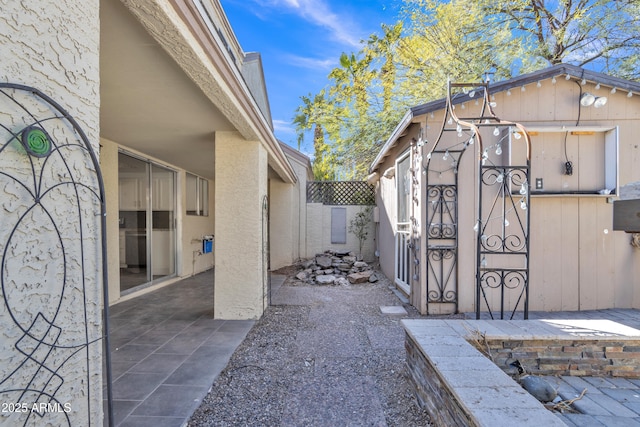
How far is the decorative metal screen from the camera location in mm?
9719

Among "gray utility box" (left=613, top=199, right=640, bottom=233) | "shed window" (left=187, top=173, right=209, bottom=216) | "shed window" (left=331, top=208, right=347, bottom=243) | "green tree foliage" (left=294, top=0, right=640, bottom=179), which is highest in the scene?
"green tree foliage" (left=294, top=0, right=640, bottom=179)

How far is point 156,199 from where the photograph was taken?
19.9 ft

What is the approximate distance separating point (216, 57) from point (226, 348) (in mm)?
2781

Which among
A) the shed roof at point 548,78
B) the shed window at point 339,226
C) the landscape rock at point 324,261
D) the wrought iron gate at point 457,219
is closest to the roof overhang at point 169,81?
the shed roof at point 548,78

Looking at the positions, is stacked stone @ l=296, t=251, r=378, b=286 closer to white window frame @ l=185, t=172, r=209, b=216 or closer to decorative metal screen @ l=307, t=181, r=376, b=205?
decorative metal screen @ l=307, t=181, r=376, b=205

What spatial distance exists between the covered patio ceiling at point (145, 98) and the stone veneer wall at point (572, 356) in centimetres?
348

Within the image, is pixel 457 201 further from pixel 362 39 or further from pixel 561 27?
pixel 362 39

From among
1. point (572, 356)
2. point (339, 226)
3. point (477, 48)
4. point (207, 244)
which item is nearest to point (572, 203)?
point (572, 356)

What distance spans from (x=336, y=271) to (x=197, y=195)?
405cm

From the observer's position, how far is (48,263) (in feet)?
3.69

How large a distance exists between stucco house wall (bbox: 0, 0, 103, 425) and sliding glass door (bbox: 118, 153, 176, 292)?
4.47 m

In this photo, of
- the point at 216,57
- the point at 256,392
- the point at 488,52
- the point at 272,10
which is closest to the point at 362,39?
the point at 272,10

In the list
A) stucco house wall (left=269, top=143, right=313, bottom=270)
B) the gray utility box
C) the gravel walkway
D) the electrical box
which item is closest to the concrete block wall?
stucco house wall (left=269, top=143, right=313, bottom=270)

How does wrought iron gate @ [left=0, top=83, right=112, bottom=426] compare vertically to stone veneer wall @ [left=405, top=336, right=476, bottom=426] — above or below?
above
